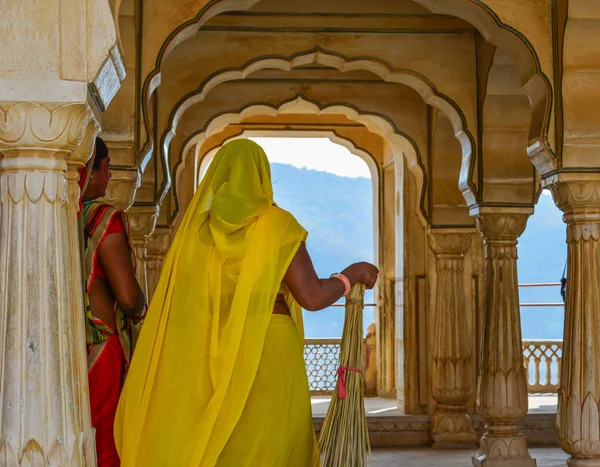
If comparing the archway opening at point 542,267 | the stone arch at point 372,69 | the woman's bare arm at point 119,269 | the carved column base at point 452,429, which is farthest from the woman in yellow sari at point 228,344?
the archway opening at point 542,267

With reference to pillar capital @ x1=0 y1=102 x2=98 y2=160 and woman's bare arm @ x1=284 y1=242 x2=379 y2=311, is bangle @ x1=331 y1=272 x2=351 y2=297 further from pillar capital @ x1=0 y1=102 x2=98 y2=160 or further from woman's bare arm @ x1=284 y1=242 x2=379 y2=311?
pillar capital @ x1=0 y1=102 x2=98 y2=160

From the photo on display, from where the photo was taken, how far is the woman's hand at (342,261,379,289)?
3709 millimetres

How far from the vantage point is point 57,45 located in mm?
3293

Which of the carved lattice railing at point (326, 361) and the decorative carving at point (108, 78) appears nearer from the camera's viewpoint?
the decorative carving at point (108, 78)

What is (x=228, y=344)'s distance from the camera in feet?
11.6

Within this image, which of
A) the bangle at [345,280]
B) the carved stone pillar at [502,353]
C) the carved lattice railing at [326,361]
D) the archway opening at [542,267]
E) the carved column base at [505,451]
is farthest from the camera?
the archway opening at [542,267]

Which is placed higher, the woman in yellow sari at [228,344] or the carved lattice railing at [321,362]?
the woman in yellow sari at [228,344]

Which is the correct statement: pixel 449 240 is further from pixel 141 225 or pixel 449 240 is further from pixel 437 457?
pixel 141 225

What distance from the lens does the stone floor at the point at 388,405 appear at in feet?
36.9

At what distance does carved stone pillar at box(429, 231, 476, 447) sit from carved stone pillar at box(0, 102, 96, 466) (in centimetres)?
700

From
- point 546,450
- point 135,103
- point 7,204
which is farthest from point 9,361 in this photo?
Result: point 546,450

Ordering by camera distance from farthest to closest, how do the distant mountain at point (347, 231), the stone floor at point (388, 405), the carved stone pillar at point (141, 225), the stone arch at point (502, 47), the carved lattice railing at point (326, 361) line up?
1. the distant mountain at point (347, 231)
2. the carved lattice railing at point (326, 361)
3. the stone floor at point (388, 405)
4. the carved stone pillar at point (141, 225)
5. the stone arch at point (502, 47)

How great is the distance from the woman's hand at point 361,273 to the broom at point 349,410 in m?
0.04

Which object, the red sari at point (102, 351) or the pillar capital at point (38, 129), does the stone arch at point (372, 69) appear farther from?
the pillar capital at point (38, 129)
